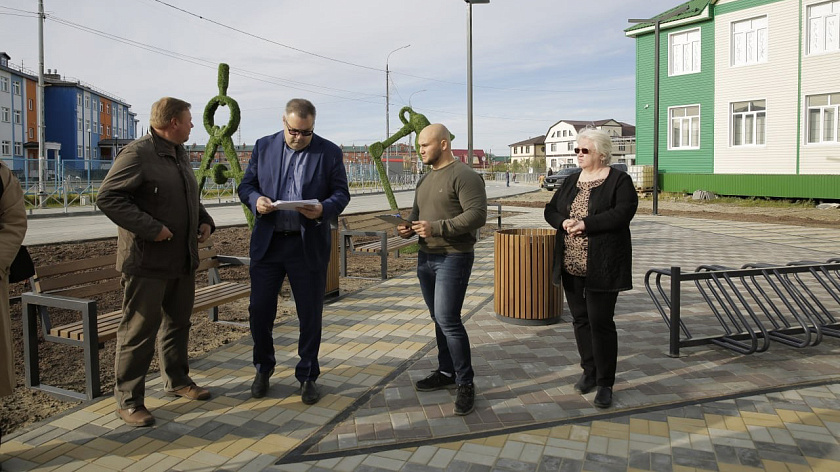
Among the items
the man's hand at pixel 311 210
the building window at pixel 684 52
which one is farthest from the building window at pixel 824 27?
the man's hand at pixel 311 210

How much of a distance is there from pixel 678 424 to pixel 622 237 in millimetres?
1161

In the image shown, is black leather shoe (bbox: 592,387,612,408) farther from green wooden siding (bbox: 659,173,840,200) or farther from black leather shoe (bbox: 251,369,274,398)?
→ green wooden siding (bbox: 659,173,840,200)

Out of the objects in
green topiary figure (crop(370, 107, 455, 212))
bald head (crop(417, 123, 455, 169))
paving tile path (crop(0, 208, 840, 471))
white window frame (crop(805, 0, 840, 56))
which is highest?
white window frame (crop(805, 0, 840, 56))

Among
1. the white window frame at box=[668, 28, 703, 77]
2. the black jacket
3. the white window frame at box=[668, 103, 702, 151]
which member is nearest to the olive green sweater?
the black jacket

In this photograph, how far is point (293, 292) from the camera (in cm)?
438

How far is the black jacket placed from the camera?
406 cm

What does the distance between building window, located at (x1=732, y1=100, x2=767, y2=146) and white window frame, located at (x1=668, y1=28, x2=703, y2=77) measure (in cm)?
269

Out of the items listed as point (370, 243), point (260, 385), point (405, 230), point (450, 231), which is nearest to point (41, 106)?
point (370, 243)

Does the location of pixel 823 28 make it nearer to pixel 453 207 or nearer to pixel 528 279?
pixel 528 279

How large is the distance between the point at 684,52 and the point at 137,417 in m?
29.7

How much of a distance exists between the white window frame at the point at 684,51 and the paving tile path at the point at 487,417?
25.4 meters

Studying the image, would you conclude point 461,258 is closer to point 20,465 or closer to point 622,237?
point 622,237

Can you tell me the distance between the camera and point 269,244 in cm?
423

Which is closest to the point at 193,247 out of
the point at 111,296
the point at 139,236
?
the point at 139,236
